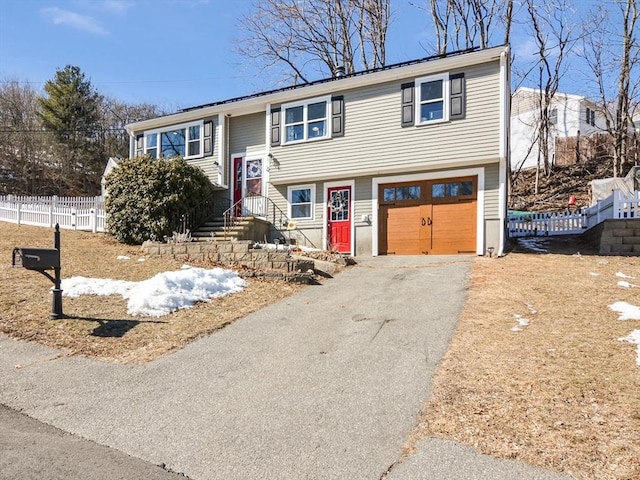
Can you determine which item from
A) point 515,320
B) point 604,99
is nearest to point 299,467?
point 515,320

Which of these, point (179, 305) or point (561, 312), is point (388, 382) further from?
point (179, 305)

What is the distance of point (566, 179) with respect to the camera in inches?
985

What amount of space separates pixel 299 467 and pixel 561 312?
496 cm

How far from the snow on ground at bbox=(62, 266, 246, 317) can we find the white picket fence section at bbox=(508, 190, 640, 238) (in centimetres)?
1040

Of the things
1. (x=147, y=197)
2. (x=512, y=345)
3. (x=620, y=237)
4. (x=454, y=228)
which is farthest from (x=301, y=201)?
(x=512, y=345)

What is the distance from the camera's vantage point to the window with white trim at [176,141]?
16.8 metres

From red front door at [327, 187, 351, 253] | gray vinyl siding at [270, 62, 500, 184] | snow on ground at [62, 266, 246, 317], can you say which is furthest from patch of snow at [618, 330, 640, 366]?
red front door at [327, 187, 351, 253]

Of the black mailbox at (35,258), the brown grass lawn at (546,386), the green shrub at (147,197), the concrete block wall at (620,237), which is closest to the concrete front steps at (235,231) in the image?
the green shrub at (147,197)

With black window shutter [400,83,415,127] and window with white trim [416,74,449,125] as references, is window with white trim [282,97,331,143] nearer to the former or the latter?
black window shutter [400,83,415,127]

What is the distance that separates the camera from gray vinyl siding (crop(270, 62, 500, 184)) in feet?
38.9

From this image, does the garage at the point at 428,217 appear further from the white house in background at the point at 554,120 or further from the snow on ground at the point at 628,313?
the white house in background at the point at 554,120

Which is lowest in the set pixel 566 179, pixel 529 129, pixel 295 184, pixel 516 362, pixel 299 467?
pixel 299 467

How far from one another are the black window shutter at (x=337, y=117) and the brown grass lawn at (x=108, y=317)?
6372 millimetres

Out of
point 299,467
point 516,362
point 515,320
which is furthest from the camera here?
point 515,320
